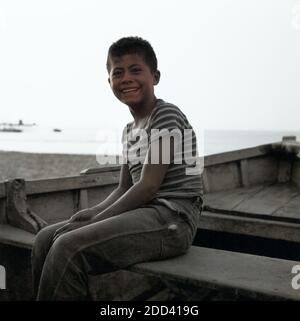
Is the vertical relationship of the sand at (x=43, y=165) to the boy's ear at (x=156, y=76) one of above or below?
below

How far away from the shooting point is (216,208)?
16.7 ft

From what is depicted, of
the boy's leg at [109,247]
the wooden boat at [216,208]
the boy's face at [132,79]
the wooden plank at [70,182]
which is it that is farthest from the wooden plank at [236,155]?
the boy's leg at [109,247]

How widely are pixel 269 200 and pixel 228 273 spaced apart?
371 centimetres

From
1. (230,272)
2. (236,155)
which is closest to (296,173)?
(236,155)

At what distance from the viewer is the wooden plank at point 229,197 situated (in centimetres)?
530

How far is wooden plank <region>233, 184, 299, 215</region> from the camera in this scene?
199 inches

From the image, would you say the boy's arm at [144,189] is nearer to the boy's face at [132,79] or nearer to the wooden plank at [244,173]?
the boy's face at [132,79]

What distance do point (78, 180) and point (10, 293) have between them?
1432mm

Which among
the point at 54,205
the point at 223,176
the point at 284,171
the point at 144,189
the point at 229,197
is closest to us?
the point at 144,189

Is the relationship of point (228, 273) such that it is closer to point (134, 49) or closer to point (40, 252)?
point (40, 252)

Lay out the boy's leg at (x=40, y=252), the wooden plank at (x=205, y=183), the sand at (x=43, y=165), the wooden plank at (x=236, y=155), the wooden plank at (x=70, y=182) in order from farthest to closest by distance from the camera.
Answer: the sand at (x=43, y=165), the wooden plank at (x=236, y=155), the wooden plank at (x=205, y=183), the wooden plank at (x=70, y=182), the boy's leg at (x=40, y=252)

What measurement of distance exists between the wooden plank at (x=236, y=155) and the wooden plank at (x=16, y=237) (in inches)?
133
